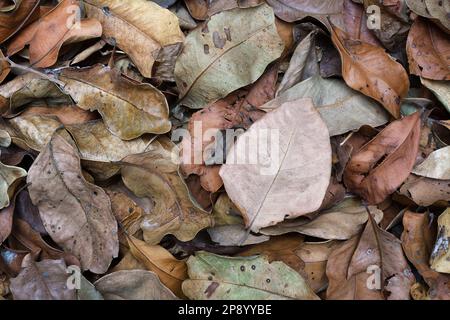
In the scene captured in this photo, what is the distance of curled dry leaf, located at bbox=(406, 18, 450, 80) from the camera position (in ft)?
4.67

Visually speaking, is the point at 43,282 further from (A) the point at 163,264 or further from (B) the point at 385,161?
(B) the point at 385,161

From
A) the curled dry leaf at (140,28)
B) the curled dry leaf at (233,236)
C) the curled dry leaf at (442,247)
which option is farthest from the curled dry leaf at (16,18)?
the curled dry leaf at (442,247)

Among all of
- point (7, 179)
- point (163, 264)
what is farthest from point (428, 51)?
point (7, 179)

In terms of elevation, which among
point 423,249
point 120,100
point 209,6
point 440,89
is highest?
point 209,6

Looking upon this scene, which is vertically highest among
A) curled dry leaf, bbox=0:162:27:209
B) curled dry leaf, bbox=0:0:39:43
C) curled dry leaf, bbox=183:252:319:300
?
curled dry leaf, bbox=0:0:39:43

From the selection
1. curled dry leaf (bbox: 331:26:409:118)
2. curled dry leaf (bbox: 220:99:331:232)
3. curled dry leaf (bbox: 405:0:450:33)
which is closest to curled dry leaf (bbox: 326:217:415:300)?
curled dry leaf (bbox: 220:99:331:232)

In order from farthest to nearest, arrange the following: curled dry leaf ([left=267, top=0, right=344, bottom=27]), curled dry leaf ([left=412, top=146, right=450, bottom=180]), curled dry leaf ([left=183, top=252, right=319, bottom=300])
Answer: curled dry leaf ([left=267, top=0, right=344, bottom=27])
curled dry leaf ([left=412, top=146, right=450, bottom=180])
curled dry leaf ([left=183, top=252, right=319, bottom=300])

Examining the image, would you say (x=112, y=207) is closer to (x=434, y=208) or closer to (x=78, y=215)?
(x=78, y=215)

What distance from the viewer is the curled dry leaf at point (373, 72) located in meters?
1.38

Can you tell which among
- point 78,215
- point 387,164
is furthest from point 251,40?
point 78,215

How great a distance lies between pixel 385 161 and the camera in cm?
132

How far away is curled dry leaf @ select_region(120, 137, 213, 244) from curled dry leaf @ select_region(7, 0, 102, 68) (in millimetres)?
329

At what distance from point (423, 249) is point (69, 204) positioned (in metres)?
0.79

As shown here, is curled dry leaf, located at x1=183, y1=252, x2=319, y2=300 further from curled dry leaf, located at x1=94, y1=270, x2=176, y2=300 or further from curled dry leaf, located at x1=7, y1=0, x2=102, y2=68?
curled dry leaf, located at x1=7, y1=0, x2=102, y2=68
